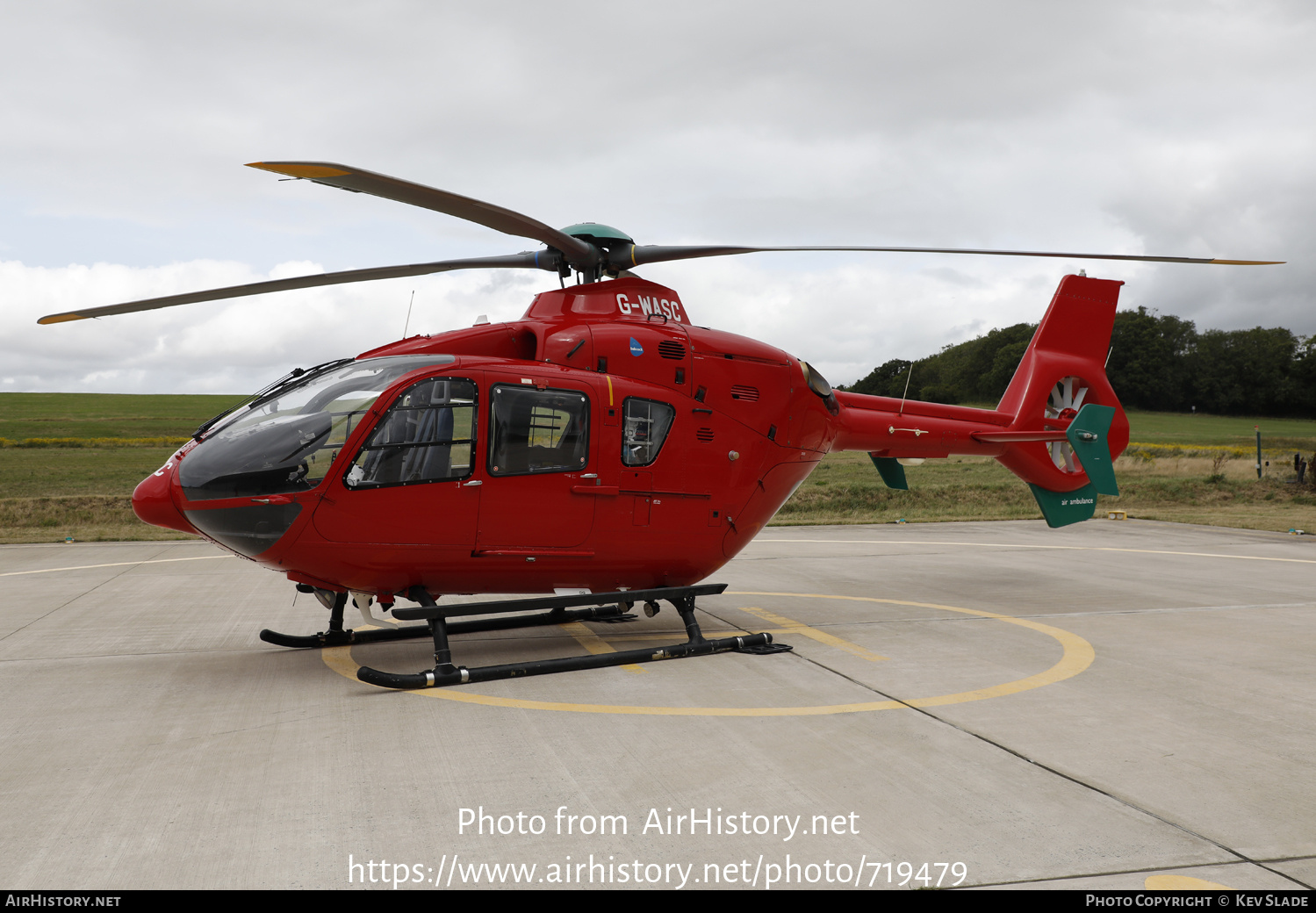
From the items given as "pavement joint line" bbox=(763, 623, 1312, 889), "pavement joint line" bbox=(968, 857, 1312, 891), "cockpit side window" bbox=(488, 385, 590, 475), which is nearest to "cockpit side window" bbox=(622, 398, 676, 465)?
"cockpit side window" bbox=(488, 385, 590, 475)

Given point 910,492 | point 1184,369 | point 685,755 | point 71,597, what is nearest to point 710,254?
point 685,755

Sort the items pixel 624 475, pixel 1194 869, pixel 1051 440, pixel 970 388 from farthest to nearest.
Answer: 1. pixel 970 388
2. pixel 1051 440
3. pixel 624 475
4. pixel 1194 869

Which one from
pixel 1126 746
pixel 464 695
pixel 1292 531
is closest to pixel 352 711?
pixel 464 695

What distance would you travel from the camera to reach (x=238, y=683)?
639 centimetres

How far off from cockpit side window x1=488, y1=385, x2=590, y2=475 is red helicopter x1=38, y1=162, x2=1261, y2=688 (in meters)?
0.01

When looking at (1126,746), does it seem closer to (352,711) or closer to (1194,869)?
(1194,869)

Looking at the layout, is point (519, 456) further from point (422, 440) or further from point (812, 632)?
point (812, 632)

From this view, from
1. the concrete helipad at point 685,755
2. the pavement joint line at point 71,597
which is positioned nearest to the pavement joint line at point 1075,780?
the concrete helipad at point 685,755

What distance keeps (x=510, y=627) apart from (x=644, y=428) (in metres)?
2.50

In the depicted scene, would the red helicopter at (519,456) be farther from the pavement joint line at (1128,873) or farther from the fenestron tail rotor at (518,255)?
the pavement joint line at (1128,873)

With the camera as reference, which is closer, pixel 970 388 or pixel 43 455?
pixel 43 455

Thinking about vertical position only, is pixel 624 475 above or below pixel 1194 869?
above

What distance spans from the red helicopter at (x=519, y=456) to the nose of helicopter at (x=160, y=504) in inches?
0.7

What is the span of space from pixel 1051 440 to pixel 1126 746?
665 cm
